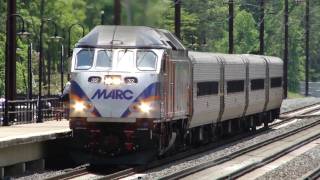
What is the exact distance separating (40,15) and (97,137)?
212 ft

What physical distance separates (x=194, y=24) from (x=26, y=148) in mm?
91144

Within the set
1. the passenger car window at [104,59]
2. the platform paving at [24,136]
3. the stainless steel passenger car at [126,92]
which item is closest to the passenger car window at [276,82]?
the stainless steel passenger car at [126,92]

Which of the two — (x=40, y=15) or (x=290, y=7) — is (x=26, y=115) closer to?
(x=40, y=15)

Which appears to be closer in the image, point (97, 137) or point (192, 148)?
point (97, 137)

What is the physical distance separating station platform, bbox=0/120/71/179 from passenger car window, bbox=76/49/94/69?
184cm

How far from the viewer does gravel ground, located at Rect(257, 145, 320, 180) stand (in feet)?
67.9

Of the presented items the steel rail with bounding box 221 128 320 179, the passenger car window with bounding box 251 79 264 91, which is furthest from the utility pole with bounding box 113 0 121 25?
the steel rail with bounding box 221 128 320 179

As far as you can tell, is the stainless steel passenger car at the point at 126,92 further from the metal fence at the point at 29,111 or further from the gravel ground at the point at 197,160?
the metal fence at the point at 29,111

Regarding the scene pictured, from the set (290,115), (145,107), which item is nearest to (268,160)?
(145,107)

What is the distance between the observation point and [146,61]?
2178 cm

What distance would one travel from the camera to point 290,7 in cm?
12938

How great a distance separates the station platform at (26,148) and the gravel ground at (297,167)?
5.42m

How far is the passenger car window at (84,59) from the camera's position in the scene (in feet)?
71.9

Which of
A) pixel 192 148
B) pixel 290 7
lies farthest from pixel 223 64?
pixel 290 7
